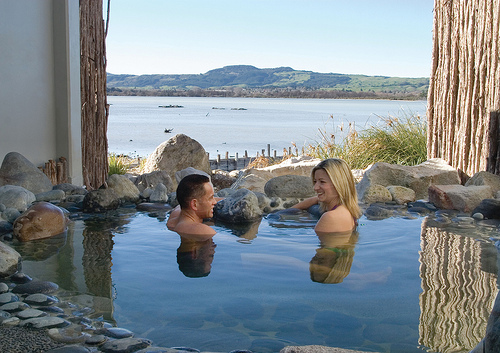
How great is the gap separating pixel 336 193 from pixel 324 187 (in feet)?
0.45

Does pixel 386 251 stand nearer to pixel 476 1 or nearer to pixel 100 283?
pixel 100 283

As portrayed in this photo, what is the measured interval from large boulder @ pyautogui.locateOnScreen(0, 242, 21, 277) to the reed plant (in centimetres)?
731

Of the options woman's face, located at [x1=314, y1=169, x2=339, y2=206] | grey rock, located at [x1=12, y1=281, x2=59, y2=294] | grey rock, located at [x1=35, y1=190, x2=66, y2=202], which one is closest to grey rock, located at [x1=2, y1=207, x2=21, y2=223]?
grey rock, located at [x1=35, y1=190, x2=66, y2=202]

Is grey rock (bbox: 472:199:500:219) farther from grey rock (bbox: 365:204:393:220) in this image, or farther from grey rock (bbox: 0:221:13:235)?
grey rock (bbox: 0:221:13:235)

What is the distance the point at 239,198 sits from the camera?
6.09m

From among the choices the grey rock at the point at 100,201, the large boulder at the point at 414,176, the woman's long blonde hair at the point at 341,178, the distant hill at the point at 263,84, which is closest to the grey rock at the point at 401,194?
the large boulder at the point at 414,176

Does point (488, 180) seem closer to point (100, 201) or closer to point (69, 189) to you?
point (100, 201)

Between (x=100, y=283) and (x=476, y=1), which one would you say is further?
(x=476, y=1)

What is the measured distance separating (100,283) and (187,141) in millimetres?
7508

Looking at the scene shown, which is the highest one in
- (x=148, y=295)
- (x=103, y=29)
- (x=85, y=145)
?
(x=103, y=29)

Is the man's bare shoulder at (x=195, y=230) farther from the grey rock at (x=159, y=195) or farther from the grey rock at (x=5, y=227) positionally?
the grey rock at (x=159, y=195)

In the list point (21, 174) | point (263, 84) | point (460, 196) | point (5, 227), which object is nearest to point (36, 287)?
point (5, 227)

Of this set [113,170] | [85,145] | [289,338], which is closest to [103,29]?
[85,145]

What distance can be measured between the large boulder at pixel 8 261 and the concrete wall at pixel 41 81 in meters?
3.03
